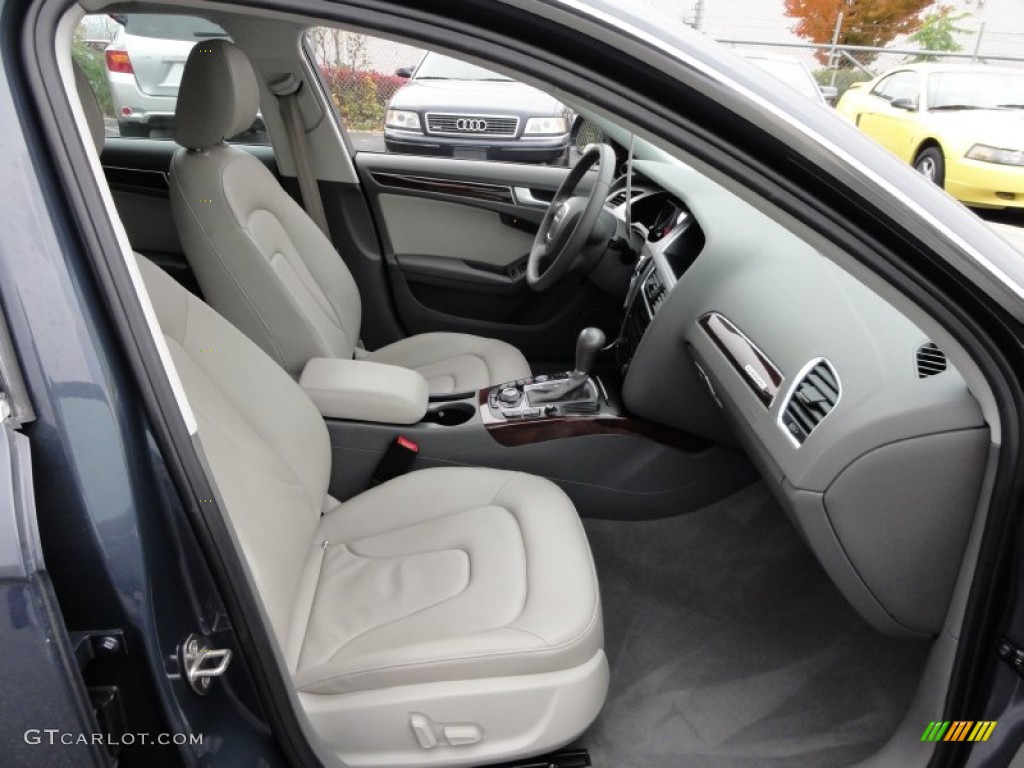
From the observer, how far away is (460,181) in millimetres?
2828

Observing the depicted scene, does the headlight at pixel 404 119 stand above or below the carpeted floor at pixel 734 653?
above

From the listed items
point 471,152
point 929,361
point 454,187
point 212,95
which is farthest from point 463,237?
point 929,361

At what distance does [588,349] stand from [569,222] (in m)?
0.39

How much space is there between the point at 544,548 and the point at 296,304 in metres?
0.96

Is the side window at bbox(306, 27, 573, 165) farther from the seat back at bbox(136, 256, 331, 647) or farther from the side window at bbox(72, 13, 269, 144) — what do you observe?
the seat back at bbox(136, 256, 331, 647)

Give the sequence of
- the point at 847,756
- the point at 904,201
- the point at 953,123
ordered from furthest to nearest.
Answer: the point at 953,123
the point at 847,756
the point at 904,201

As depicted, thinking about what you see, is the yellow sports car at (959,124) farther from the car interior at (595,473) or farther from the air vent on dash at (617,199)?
the car interior at (595,473)

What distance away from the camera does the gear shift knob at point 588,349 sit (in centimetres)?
199

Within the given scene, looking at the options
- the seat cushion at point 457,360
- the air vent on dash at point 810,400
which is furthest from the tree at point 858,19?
the air vent on dash at point 810,400

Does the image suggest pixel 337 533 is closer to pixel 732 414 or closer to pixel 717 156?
pixel 732 414

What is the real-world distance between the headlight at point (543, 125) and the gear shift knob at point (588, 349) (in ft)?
6.01

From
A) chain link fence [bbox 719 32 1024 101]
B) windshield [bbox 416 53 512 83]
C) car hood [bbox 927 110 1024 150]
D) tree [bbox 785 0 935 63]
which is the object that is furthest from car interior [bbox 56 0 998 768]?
tree [bbox 785 0 935 63]

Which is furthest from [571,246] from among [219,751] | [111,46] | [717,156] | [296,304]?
[111,46]

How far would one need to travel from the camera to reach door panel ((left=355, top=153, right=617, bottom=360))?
9.18 feet
